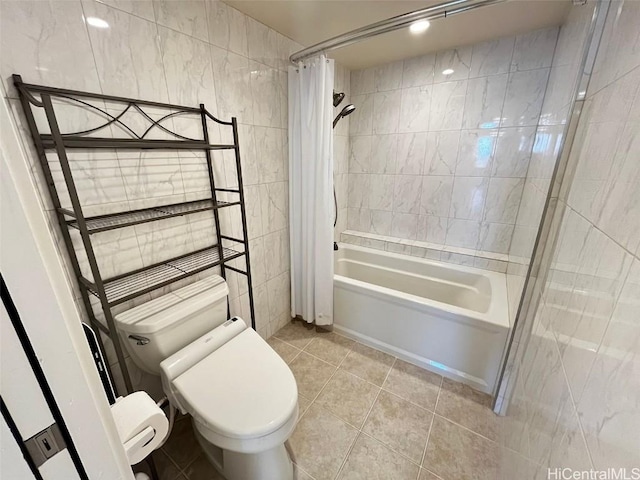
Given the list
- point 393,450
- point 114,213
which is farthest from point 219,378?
point 393,450

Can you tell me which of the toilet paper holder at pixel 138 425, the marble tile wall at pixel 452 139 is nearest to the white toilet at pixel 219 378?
the toilet paper holder at pixel 138 425

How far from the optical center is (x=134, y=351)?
1104 mm

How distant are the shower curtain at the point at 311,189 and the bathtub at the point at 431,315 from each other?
17 centimetres

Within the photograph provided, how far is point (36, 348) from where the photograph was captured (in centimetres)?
31

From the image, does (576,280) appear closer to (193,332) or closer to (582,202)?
(582,202)

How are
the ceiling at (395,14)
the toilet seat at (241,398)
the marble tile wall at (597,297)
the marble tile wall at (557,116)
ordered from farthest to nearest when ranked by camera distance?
the ceiling at (395,14) → the marble tile wall at (557,116) → the toilet seat at (241,398) → the marble tile wall at (597,297)

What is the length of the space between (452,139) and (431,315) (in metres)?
1.37

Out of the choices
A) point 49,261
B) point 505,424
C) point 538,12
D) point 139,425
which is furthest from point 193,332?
point 538,12

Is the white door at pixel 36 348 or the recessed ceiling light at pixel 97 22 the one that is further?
the recessed ceiling light at pixel 97 22

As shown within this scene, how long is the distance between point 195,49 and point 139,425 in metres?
1.49

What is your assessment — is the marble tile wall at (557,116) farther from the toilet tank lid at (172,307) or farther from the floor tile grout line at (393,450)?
the toilet tank lid at (172,307)

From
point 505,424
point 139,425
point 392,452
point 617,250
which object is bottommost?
point 392,452

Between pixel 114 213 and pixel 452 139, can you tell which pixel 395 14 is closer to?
pixel 452 139

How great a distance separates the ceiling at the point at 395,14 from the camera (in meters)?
1.35
